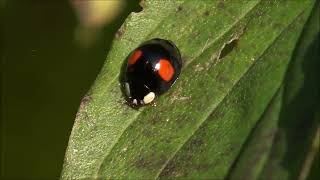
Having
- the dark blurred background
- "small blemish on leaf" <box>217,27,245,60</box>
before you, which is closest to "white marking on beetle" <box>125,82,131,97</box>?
"small blemish on leaf" <box>217,27,245,60</box>

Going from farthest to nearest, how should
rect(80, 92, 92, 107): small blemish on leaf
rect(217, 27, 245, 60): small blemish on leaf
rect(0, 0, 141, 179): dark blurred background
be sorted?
rect(0, 0, 141, 179): dark blurred background
rect(217, 27, 245, 60): small blemish on leaf
rect(80, 92, 92, 107): small blemish on leaf

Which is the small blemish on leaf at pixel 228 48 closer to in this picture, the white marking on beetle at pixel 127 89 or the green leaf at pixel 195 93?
the green leaf at pixel 195 93

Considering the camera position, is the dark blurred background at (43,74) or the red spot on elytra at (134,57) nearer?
the red spot on elytra at (134,57)

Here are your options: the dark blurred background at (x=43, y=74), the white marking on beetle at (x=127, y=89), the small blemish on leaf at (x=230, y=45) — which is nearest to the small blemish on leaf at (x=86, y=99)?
the white marking on beetle at (x=127, y=89)

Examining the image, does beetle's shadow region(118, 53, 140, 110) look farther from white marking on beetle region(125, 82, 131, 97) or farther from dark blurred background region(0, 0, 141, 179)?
dark blurred background region(0, 0, 141, 179)

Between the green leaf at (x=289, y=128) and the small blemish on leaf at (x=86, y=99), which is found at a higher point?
the small blemish on leaf at (x=86, y=99)

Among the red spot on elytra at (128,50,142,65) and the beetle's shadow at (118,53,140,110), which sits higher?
the red spot on elytra at (128,50,142,65)

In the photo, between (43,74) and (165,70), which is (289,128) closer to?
(165,70)

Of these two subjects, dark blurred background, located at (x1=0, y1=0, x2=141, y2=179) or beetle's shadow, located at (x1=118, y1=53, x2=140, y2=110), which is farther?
dark blurred background, located at (x1=0, y1=0, x2=141, y2=179)
